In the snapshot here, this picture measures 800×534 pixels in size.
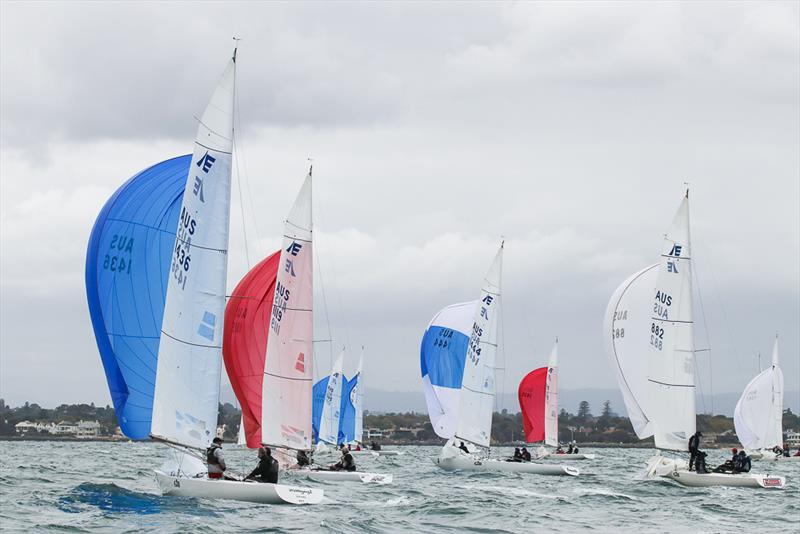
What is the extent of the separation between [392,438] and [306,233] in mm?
145600

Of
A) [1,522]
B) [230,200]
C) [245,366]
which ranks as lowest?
[1,522]

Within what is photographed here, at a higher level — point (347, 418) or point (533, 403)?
point (533, 403)

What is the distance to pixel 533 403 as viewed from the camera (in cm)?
6394

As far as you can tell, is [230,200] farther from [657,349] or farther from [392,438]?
[392,438]

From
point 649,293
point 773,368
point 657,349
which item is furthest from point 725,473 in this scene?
point 773,368

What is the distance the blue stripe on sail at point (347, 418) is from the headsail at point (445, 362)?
22.1m

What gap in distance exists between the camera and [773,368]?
2717 inches

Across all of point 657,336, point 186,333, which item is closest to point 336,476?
point 186,333

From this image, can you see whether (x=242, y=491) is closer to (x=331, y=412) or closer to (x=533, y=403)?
(x=331, y=412)

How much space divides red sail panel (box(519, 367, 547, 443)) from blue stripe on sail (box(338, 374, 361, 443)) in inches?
431

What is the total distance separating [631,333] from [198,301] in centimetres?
1941

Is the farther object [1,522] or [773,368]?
[773,368]

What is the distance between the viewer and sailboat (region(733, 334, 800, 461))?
68625 millimetres

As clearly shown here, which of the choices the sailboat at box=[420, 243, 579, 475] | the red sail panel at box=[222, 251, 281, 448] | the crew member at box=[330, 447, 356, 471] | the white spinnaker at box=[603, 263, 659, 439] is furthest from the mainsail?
the red sail panel at box=[222, 251, 281, 448]
